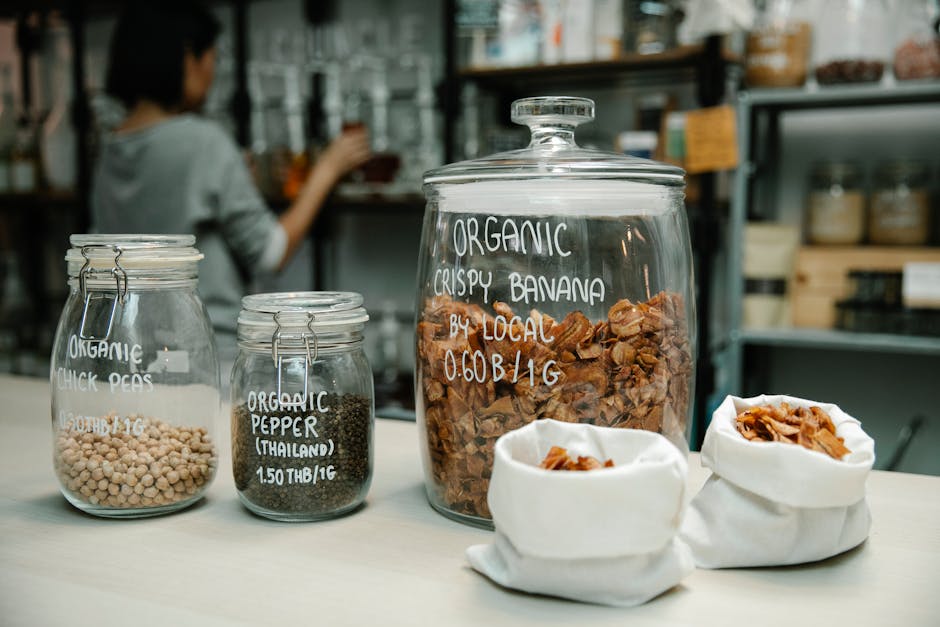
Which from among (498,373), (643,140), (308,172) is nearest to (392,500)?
(498,373)

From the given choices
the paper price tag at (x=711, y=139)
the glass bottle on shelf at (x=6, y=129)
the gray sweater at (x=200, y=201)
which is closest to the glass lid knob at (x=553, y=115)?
the gray sweater at (x=200, y=201)

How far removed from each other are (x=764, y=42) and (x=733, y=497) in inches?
70.5

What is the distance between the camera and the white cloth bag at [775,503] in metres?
0.53

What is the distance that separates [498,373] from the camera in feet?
2.01

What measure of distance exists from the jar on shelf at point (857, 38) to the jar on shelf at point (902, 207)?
9.7 inches

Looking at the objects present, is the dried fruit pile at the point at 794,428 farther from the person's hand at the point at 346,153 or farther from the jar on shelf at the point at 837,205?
the person's hand at the point at 346,153

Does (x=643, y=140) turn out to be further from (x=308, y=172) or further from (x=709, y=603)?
(x=709, y=603)

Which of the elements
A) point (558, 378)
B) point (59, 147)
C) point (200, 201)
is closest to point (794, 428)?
point (558, 378)

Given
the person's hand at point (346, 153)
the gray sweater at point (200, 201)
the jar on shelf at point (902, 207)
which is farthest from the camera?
the person's hand at point (346, 153)

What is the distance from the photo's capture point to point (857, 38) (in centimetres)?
199

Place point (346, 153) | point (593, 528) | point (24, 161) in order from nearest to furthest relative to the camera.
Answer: point (593, 528), point (346, 153), point (24, 161)

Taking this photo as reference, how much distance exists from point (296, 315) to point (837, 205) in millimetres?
1826

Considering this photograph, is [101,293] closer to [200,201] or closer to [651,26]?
[200,201]

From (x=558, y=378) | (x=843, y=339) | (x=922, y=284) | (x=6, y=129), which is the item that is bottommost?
(x=843, y=339)
